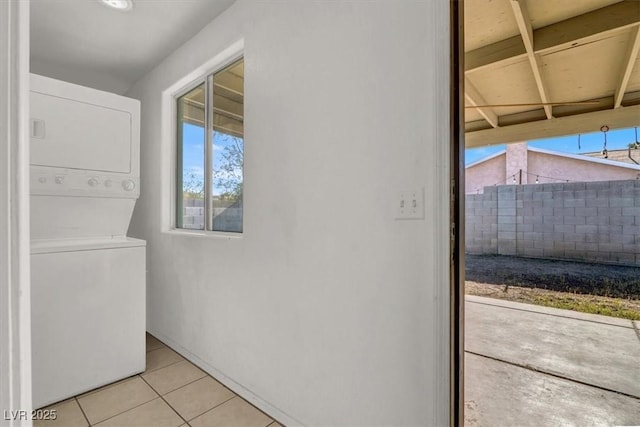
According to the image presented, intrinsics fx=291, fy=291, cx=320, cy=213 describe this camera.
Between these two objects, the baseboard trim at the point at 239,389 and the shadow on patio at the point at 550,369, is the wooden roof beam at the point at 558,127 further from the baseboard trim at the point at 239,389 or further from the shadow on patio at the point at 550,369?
the baseboard trim at the point at 239,389

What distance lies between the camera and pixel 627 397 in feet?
6.09

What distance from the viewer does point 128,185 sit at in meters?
2.17

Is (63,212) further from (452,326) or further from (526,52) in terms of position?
(526,52)

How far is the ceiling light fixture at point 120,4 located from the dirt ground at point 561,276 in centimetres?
507

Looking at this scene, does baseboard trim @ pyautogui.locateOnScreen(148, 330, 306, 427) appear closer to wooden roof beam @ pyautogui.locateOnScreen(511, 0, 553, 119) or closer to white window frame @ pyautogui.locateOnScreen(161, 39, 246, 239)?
→ white window frame @ pyautogui.locateOnScreen(161, 39, 246, 239)

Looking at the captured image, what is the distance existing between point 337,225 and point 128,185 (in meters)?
1.74

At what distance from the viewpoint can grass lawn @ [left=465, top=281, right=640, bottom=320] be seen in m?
3.27

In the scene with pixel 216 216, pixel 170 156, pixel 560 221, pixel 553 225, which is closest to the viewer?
pixel 216 216

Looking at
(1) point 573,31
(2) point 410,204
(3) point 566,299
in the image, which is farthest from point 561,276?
(2) point 410,204

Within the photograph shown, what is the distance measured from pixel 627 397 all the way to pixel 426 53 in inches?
97.8

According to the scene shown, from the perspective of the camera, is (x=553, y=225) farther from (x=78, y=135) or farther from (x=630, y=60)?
(x=78, y=135)
